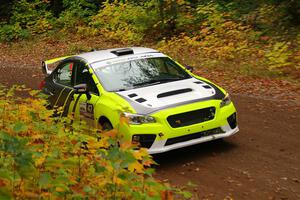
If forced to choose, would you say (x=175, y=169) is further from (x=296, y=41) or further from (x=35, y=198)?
(x=296, y=41)

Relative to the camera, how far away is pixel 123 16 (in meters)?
22.9

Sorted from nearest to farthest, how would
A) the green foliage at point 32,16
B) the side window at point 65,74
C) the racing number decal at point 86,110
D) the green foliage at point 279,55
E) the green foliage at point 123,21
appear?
the racing number decal at point 86,110 → the side window at point 65,74 → the green foliage at point 279,55 → the green foliage at point 123,21 → the green foliage at point 32,16

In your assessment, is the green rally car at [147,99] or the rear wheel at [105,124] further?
the rear wheel at [105,124]

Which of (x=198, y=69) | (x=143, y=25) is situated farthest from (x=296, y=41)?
(x=143, y=25)

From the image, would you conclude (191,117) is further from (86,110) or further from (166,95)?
(86,110)

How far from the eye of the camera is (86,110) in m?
8.23

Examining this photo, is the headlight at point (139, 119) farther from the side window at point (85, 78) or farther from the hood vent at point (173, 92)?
the side window at point (85, 78)

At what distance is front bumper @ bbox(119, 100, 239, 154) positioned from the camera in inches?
280

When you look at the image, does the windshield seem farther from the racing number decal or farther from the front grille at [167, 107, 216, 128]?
the front grille at [167, 107, 216, 128]

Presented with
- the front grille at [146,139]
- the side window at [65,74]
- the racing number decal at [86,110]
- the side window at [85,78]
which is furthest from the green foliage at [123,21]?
the front grille at [146,139]

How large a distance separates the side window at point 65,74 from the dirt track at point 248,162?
2656 mm

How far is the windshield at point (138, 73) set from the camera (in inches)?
319

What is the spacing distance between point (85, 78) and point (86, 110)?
Answer: 2.36 ft

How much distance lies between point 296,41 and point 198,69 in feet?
10.9
